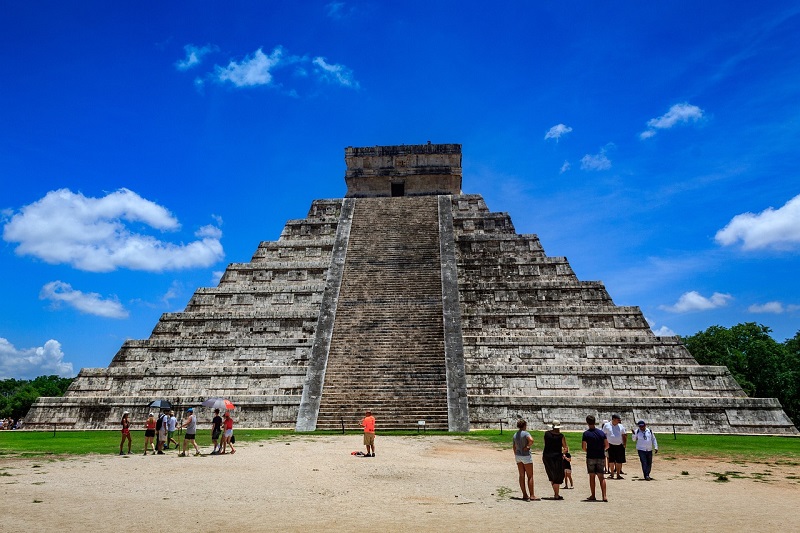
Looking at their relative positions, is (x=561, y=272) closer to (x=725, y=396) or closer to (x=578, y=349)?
(x=578, y=349)

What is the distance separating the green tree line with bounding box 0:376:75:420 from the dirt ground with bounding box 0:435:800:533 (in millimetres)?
36010

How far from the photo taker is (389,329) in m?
20.9

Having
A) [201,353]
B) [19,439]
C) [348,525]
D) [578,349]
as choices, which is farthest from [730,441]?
[19,439]

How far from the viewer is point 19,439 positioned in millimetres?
16125

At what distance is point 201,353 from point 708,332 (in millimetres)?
35199

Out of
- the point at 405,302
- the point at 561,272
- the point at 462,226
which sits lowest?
the point at 405,302

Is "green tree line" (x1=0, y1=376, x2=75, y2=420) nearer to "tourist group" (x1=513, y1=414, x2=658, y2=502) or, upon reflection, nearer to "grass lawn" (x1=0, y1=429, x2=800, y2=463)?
"grass lawn" (x1=0, y1=429, x2=800, y2=463)

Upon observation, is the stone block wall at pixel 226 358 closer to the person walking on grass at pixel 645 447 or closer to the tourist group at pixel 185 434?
the tourist group at pixel 185 434

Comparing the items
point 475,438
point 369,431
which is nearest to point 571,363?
point 475,438

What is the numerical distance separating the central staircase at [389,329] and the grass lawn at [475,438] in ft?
4.23

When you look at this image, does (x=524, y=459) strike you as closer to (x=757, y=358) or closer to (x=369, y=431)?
(x=369, y=431)

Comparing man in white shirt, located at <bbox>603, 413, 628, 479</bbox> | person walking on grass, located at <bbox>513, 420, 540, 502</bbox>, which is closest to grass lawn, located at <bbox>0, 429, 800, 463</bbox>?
man in white shirt, located at <bbox>603, 413, 628, 479</bbox>

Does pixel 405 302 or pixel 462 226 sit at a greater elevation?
pixel 462 226

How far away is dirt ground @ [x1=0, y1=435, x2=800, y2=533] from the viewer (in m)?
6.61
